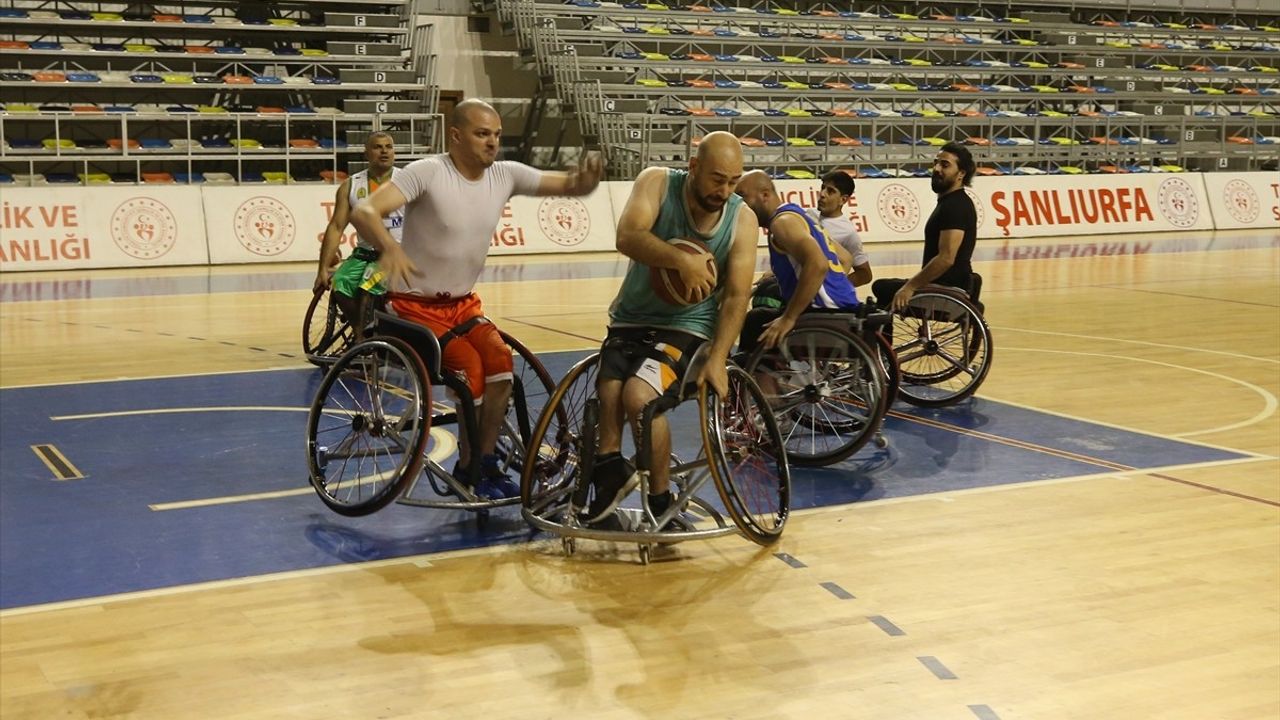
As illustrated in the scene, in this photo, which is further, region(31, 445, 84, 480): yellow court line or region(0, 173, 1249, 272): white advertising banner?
region(0, 173, 1249, 272): white advertising banner

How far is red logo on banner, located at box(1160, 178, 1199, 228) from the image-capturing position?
21750mm

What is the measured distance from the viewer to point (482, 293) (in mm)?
13508

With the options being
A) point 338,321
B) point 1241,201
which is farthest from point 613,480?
point 1241,201

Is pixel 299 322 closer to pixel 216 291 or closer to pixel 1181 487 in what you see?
pixel 216 291

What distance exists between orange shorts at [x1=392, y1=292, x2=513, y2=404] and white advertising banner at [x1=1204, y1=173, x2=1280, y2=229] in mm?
19000

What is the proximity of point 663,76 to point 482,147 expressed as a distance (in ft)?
58.1

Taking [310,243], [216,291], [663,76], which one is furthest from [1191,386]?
[663,76]

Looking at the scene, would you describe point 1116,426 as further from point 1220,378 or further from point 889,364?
point 1220,378

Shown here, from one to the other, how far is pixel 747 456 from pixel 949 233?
3.17 m

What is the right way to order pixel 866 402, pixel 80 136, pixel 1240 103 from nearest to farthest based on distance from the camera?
1. pixel 866 402
2. pixel 80 136
3. pixel 1240 103

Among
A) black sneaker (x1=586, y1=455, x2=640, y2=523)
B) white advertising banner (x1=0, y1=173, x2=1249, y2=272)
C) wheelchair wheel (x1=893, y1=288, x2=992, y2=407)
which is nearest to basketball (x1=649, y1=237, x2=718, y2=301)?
black sneaker (x1=586, y1=455, x2=640, y2=523)

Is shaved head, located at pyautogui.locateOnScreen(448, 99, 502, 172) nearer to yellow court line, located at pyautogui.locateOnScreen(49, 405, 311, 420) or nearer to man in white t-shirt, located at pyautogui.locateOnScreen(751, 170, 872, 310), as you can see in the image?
man in white t-shirt, located at pyautogui.locateOnScreen(751, 170, 872, 310)

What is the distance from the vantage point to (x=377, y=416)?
5566mm

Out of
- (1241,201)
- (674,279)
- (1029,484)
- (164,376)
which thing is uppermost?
(674,279)
